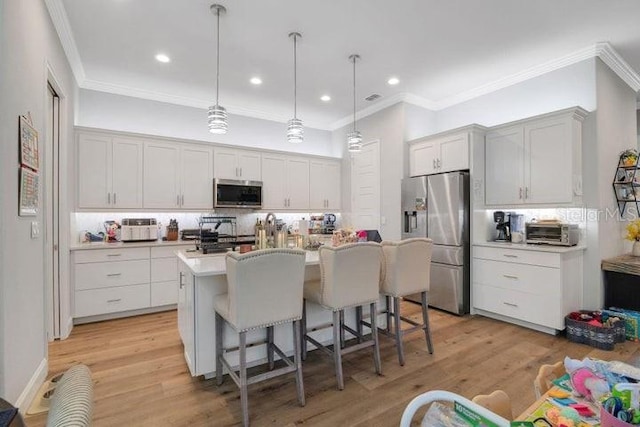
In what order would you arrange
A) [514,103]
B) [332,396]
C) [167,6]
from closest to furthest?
1. [332,396]
2. [167,6]
3. [514,103]

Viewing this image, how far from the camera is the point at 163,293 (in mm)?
4121

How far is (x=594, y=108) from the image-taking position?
3434mm

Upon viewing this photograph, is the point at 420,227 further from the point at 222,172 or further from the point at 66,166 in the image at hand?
the point at 66,166

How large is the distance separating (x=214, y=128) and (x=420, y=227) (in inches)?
118

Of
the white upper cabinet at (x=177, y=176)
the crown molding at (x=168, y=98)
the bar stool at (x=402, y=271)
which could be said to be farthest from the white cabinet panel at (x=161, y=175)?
the bar stool at (x=402, y=271)

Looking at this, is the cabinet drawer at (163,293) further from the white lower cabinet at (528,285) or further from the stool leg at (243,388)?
the white lower cabinet at (528,285)

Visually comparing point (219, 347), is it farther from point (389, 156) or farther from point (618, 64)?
point (618, 64)

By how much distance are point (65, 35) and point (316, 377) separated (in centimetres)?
390

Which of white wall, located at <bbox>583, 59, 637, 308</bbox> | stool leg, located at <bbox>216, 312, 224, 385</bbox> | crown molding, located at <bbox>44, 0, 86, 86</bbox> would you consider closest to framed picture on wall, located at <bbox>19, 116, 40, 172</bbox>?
crown molding, located at <bbox>44, 0, 86, 86</bbox>

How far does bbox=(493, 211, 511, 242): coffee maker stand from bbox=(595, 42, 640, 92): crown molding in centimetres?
197

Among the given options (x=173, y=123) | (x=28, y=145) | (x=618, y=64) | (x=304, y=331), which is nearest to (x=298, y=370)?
(x=304, y=331)

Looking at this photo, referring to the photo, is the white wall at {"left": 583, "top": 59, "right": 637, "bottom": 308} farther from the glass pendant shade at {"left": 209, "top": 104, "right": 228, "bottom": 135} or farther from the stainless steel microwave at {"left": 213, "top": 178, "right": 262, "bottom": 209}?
the stainless steel microwave at {"left": 213, "top": 178, "right": 262, "bottom": 209}

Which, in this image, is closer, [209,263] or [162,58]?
[209,263]

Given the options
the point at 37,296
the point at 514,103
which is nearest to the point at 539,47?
the point at 514,103
